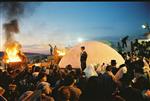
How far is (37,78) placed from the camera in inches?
222

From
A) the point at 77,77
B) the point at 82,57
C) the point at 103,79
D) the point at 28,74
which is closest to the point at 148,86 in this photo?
the point at 103,79

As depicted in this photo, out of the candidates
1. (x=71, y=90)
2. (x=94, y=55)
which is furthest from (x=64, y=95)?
(x=94, y=55)

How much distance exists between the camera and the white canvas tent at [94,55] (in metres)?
15.3

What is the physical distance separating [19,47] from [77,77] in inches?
564

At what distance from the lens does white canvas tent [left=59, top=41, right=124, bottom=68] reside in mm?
15277

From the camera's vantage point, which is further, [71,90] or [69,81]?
[69,81]

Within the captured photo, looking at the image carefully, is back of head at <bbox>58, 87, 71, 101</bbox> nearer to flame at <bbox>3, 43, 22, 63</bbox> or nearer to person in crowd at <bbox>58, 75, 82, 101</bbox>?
person in crowd at <bbox>58, 75, 82, 101</bbox>

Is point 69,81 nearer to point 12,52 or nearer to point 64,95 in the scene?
point 64,95

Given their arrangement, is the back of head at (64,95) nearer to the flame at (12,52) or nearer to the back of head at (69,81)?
the back of head at (69,81)

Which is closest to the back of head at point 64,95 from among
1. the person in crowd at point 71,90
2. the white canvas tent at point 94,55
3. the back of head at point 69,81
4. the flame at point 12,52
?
the person in crowd at point 71,90

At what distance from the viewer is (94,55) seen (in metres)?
15.6

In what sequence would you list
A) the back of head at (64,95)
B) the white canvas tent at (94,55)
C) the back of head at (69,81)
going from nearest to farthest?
the back of head at (64,95) → the back of head at (69,81) → the white canvas tent at (94,55)

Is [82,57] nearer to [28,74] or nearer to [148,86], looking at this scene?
[28,74]

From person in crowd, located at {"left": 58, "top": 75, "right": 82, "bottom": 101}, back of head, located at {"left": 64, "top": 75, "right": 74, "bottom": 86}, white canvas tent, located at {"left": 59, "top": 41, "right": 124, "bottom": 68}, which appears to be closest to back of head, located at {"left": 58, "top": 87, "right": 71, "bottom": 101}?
person in crowd, located at {"left": 58, "top": 75, "right": 82, "bottom": 101}
